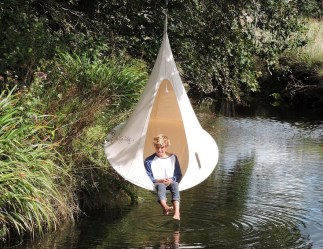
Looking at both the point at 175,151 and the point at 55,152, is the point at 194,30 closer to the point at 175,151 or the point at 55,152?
the point at 175,151

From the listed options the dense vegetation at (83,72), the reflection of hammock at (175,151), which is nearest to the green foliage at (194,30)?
the dense vegetation at (83,72)

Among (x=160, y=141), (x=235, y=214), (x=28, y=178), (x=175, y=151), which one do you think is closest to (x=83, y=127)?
(x=160, y=141)

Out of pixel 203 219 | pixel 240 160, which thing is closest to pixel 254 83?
pixel 240 160

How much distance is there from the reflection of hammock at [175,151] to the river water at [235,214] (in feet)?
1.64

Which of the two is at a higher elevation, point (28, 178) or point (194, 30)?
point (194, 30)

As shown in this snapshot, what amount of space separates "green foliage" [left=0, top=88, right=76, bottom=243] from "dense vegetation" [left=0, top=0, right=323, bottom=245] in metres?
0.01

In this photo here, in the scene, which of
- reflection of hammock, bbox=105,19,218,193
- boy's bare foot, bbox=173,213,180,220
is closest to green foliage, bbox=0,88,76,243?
reflection of hammock, bbox=105,19,218,193

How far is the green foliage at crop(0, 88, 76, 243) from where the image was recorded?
23.1 ft

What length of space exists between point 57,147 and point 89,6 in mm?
5716

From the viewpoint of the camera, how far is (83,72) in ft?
37.1

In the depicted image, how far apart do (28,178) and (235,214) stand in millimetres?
2835

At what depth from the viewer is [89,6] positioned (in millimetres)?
13562

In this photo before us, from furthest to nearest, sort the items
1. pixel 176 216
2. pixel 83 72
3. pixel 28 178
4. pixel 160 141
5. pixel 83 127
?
1. pixel 83 72
2. pixel 83 127
3. pixel 160 141
4. pixel 176 216
5. pixel 28 178

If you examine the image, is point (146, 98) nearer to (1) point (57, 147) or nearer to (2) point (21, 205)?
(1) point (57, 147)
